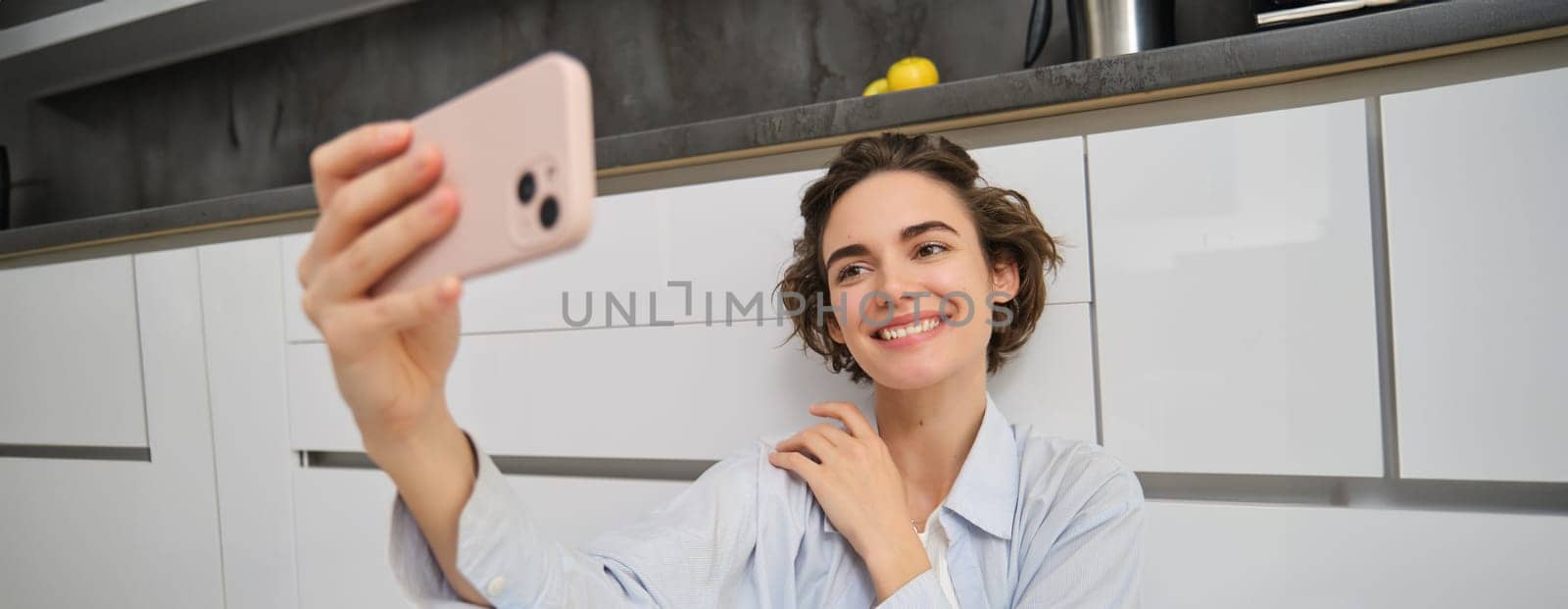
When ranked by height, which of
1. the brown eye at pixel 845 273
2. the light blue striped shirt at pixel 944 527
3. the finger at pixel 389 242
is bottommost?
the light blue striped shirt at pixel 944 527

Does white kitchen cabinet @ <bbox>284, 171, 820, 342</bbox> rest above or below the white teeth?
above

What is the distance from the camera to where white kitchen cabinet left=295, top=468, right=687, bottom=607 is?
1282 mm

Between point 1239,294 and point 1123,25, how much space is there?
45 centimetres

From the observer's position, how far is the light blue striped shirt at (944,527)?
763 mm

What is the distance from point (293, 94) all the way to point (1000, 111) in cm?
199

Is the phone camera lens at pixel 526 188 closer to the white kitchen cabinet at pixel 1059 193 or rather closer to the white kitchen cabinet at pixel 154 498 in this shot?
the white kitchen cabinet at pixel 1059 193

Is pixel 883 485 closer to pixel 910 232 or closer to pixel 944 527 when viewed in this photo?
pixel 944 527

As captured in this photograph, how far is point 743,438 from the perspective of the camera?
3.86 feet

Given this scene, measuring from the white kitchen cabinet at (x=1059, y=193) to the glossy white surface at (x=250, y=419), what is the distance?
1197mm

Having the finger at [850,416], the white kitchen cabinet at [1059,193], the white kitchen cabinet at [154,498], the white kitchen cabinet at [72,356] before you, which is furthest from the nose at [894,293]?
the white kitchen cabinet at [72,356]

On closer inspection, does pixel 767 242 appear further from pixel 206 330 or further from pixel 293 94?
pixel 293 94

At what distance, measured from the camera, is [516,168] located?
38 centimetres

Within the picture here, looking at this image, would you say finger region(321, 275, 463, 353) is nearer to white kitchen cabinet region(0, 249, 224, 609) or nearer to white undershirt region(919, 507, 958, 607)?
white undershirt region(919, 507, 958, 607)

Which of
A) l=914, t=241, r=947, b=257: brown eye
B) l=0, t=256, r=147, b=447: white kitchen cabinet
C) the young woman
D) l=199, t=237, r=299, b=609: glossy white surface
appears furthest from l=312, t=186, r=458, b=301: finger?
l=0, t=256, r=147, b=447: white kitchen cabinet
